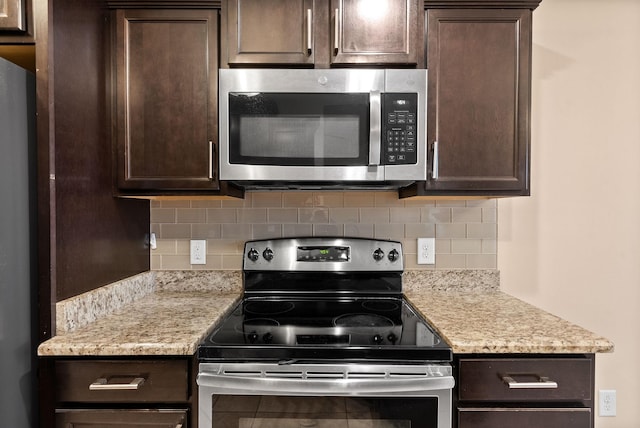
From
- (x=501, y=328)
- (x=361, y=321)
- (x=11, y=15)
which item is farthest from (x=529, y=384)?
(x=11, y=15)

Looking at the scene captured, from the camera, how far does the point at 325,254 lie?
189 centimetres

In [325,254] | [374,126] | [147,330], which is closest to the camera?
[147,330]

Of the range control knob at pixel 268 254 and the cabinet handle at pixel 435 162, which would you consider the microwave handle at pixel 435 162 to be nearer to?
the cabinet handle at pixel 435 162

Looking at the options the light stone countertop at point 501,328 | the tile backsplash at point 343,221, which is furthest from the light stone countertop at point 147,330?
the light stone countertop at point 501,328

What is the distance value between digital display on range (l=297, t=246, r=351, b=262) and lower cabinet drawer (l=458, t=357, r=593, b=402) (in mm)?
778

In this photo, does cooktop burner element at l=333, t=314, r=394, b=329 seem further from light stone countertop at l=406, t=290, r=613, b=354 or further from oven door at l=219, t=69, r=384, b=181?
Answer: oven door at l=219, t=69, r=384, b=181

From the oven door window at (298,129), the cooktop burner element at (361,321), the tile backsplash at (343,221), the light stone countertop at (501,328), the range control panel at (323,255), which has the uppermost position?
the oven door window at (298,129)

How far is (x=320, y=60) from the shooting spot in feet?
5.12

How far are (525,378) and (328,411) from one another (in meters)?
0.61

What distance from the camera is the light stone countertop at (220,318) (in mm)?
1201

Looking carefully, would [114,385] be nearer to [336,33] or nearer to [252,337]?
[252,337]

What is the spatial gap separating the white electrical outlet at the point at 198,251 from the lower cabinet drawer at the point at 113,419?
2.70ft

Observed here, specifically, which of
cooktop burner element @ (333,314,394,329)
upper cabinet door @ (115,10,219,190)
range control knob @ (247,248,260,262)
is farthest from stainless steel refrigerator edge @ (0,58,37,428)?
cooktop burner element @ (333,314,394,329)

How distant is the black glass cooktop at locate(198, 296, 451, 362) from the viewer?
123 centimetres
